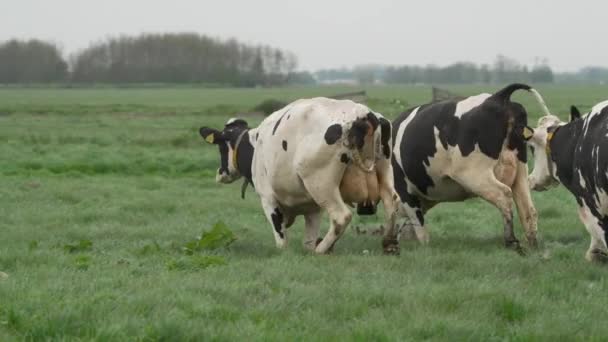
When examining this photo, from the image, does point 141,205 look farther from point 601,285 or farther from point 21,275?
point 601,285

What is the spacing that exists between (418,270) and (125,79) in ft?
455

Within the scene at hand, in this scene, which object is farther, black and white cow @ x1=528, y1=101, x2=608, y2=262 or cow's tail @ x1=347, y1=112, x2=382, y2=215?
cow's tail @ x1=347, y1=112, x2=382, y2=215

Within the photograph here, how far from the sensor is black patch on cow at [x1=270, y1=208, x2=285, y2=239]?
10.9m

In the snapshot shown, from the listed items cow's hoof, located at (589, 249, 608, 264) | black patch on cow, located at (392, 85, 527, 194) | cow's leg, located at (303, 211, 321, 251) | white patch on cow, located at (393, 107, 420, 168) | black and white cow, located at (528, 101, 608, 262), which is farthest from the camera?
white patch on cow, located at (393, 107, 420, 168)

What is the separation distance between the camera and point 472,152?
398 inches

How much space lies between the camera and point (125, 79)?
144 meters

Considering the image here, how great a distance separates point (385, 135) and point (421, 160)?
1089 millimetres

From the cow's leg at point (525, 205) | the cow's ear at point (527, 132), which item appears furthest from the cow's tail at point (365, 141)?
the cow's leg at point (525, 205)

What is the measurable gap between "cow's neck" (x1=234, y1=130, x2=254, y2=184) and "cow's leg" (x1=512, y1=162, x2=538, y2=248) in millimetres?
3257

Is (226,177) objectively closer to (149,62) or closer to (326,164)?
(326,164)

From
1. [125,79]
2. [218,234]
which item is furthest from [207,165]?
[125,79]

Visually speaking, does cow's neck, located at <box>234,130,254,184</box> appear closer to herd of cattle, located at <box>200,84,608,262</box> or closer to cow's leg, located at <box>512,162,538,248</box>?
herd of cattle, located at <box>200,84,608,262</box>

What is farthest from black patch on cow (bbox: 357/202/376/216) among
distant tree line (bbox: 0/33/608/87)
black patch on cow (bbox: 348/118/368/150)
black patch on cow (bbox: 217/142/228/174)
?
distant tree line (bbox: 0/33/608/87)

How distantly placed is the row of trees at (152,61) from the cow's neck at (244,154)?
126208 mm
